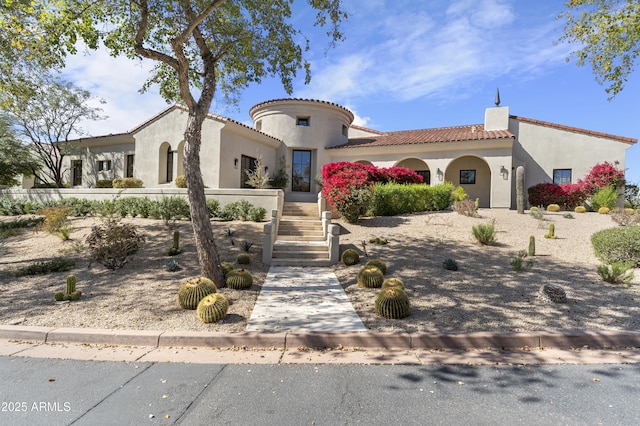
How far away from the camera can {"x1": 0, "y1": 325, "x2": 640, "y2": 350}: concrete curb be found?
440 centimetres

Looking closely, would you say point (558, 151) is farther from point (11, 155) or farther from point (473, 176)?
point (11, 155)

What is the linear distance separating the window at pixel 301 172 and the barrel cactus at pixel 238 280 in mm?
A: 12695

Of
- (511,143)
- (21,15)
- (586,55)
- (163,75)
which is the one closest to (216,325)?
(163,75)

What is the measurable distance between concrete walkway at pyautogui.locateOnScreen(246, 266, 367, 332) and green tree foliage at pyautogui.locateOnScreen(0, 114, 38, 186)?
20.9 metres

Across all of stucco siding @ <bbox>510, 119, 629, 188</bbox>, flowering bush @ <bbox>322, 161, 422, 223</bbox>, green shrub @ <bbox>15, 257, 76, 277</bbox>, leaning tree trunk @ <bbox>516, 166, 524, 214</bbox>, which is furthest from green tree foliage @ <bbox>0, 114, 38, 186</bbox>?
stucco siding @ <bbox>510, 119, 629, 188</bbox>

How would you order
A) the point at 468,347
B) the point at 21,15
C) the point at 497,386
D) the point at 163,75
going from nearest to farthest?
the point at 497,386, the point at 468,347, the point at 21,15, the point at 163,75

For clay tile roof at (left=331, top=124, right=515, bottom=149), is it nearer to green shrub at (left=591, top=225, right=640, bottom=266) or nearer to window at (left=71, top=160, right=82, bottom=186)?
green shrub at (left=591, top=225, right=640, bottom=266)

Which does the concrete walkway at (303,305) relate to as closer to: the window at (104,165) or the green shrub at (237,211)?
the green shrub at (237,211)

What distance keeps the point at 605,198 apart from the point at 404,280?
14.7m

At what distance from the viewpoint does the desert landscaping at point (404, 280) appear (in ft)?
16.8

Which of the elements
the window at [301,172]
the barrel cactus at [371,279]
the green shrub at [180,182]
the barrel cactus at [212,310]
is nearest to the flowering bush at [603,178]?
the window at [301,172]

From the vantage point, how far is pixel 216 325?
4.95m

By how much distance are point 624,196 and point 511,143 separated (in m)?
6.97

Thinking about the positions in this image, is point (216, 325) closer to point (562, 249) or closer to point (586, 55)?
point (562, 249)
